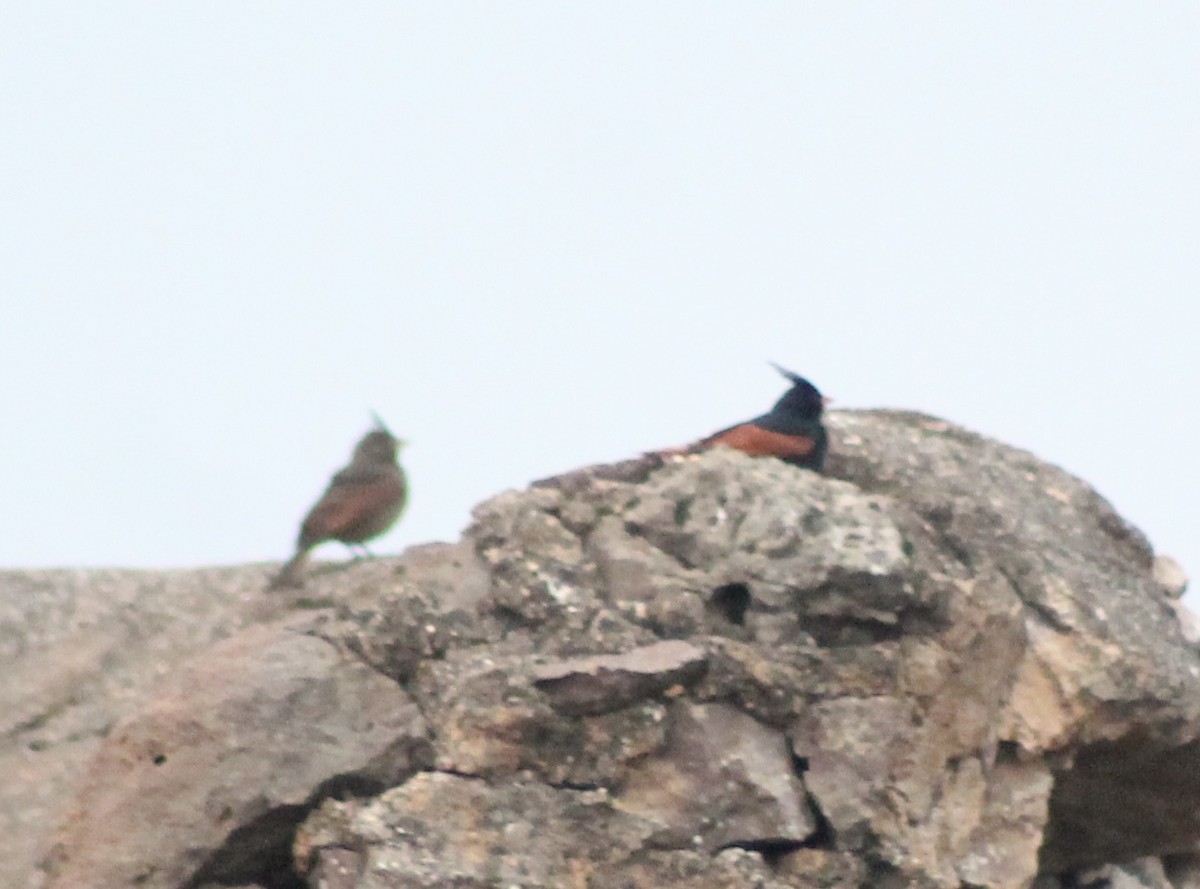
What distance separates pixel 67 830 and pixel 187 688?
0.48 m

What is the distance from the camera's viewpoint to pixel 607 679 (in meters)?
4.63

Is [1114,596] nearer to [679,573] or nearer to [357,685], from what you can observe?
[679,573]

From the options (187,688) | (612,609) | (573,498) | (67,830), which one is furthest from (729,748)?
(67,830)

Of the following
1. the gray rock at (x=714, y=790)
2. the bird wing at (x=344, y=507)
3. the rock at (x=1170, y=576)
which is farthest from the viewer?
the rock at (x=1170, y=576)

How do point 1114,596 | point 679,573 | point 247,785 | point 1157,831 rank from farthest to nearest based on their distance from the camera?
1. point 1157,831
2. point 1114,596
3. point 679,573
4. point 247,785

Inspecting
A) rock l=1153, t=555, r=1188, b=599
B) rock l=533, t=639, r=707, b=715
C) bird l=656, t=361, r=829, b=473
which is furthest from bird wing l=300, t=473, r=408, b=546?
rock l=1153, t=555, r=1188, b=599

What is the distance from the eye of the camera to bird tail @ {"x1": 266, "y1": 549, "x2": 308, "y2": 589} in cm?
544

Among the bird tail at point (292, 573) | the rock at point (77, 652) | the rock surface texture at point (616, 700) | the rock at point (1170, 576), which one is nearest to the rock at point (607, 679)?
the rock surface texture at point (616, 700)

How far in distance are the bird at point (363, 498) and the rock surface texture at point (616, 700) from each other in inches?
19.5

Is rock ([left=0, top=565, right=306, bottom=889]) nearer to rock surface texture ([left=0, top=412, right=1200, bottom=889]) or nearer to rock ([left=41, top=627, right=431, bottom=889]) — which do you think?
rock surface texture ([left=0, top=412, right=1200, bottom=889])

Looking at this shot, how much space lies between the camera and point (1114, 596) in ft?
19.1

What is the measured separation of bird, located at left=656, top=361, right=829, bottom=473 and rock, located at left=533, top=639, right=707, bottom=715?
4.02 feet

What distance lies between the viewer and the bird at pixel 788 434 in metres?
6.09

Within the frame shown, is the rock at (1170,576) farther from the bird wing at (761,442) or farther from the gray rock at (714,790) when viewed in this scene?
the gray rock at (714,790)
